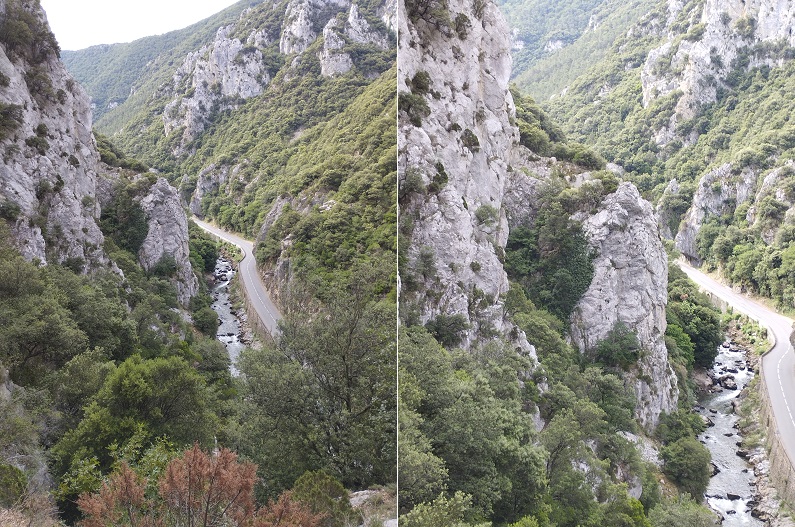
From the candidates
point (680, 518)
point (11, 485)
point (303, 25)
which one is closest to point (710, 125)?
point (303, 25)

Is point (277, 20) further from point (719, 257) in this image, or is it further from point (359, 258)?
point (359, 258)

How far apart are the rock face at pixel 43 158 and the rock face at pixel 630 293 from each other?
24.4 metres

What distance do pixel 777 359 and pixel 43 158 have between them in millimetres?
46814

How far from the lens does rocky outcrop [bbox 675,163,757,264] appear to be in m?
60.0

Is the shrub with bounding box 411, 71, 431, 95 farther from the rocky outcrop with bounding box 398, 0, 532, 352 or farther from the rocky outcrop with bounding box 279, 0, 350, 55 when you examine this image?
the rocky outcrop with bounding box 279, 0, 350, 55

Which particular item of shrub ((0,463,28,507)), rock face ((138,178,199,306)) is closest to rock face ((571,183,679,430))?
shrub ((0,463,28,507))

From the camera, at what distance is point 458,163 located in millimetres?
16594

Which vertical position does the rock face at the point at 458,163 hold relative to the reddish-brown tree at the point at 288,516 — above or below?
above

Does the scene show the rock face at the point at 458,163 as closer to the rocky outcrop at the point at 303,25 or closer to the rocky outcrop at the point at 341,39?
the rocky outcrop at the point at 341,39

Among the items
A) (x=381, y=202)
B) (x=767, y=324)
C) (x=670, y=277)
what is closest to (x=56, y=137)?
(x=381, y=202)

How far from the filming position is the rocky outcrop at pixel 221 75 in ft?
267

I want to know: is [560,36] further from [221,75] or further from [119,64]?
[119,64]

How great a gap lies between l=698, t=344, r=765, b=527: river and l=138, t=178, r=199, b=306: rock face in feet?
103

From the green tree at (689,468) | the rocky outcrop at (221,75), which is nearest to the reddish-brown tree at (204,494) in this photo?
the green tree at (689,468)
